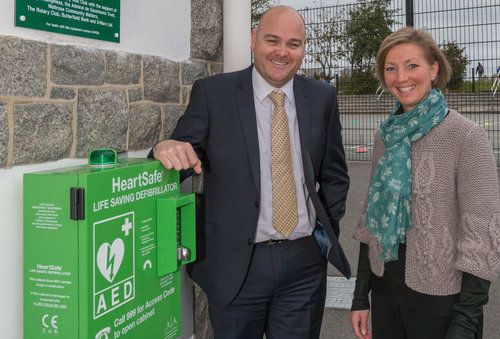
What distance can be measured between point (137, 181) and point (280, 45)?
3.00ft

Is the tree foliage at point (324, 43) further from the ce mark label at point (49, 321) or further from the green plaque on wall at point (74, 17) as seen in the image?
the ce mark label at point (49, 321)

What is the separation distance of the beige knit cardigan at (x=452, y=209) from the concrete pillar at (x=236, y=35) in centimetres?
135

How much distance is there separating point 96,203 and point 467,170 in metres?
1.31

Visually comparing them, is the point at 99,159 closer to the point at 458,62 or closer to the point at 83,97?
the point at 83,97

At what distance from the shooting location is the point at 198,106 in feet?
8.50

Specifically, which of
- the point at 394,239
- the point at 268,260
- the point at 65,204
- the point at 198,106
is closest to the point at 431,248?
the point at 394,239

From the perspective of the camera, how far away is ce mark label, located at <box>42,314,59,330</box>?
74.5 inches

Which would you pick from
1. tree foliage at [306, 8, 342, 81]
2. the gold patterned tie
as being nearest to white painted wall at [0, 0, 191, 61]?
the gold patterned tie

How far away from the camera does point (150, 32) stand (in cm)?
279

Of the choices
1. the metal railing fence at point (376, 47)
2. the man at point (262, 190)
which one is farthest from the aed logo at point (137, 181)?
the metal railing fence at point (376, 47)

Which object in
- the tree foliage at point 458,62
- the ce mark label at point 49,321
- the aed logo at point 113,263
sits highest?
the tree foliage at point 458,62

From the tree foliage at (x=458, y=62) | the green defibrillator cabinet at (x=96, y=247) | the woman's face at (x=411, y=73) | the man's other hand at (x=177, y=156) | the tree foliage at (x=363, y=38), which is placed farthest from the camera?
the tree foliage at (x=363, y=38)

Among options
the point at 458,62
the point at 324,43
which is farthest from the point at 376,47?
the point at 458,62

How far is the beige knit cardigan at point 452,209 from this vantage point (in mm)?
2092
